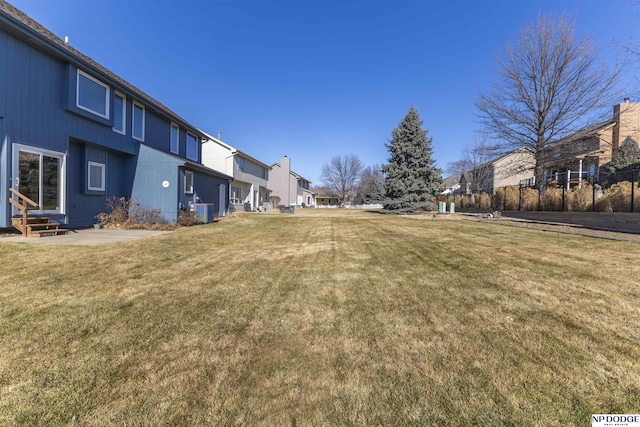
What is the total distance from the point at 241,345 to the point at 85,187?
1146 cm

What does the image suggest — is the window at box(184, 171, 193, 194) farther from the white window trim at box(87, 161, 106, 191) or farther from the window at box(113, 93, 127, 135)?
the white window trim at box(87, 161, 106, 191)

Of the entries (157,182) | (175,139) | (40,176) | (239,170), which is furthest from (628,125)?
(40,176)

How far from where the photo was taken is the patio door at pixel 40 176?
829 cm

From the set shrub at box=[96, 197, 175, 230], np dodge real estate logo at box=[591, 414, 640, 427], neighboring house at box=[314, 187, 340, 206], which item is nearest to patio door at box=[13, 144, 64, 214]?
shrub at box=[96, 197, 175, 230]

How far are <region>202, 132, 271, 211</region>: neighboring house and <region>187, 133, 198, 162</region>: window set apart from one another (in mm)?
1772

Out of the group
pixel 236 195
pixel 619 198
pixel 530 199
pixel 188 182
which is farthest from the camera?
pixel 236 195

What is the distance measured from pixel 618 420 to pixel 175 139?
19369 mm

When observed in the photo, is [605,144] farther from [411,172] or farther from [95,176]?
[95,176]

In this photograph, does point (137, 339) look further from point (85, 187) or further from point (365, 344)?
point (85, 187)

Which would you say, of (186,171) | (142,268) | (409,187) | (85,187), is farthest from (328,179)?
(142,268)

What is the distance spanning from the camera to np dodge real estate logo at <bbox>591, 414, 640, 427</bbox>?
181 cm

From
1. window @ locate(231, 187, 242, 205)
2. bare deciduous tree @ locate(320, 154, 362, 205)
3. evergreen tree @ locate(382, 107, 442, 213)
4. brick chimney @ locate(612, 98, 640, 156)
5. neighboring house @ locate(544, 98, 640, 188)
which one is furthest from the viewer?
bare deciduous tree @ locate(320, 154, 362, 205)

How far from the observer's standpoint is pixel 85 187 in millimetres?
10477

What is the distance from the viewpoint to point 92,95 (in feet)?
34.6
